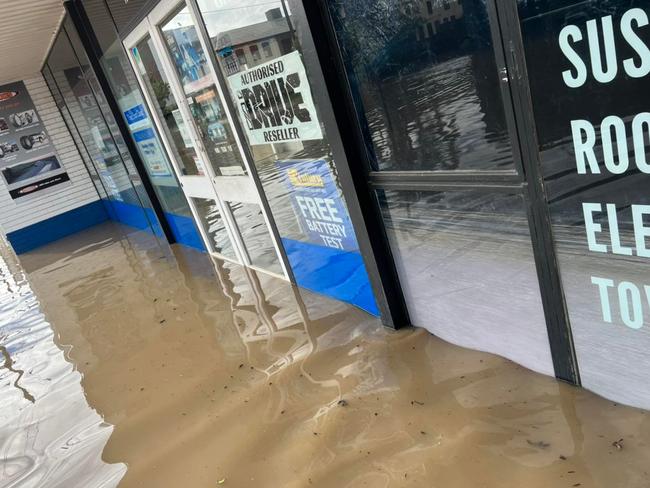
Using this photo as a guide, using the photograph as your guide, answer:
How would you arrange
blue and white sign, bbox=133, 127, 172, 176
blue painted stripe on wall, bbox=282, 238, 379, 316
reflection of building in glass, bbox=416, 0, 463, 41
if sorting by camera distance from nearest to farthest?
reflection of building in glass, bbox=416, 0, 463, 41 < blue painted stripe on wall, bbox=282, 238, 379, 316 < blue and white sign, bbox=133, 127, 172, 176

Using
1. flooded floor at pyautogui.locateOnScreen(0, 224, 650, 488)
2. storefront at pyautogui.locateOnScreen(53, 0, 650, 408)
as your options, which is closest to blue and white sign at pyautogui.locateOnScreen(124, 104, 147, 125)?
storefront at pyautogui.locateOnScreen(53, 0, 650, 408)

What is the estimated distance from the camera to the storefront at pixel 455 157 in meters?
1.48

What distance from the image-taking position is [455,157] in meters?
1.99

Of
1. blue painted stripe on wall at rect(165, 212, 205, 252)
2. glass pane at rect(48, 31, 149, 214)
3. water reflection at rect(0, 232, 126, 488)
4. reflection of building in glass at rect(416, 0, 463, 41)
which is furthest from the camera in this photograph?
glass pane at rect(48, 31, 149, 214)

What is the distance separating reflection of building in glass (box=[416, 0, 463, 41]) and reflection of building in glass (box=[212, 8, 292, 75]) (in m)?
0.93

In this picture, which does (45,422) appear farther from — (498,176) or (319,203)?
(498,176)

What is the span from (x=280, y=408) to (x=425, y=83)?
167 cm

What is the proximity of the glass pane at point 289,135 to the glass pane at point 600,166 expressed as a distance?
3.91 ft

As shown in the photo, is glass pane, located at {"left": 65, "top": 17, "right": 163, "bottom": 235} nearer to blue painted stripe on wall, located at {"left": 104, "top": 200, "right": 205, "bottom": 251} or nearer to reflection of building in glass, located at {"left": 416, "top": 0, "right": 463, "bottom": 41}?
blue painted stripe on wall, located at {"left": 104, "top": 200, "right": 205, "bottom": 251}

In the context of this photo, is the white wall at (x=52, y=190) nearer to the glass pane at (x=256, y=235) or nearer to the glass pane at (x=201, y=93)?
the glass pane at (x=201, y=93)

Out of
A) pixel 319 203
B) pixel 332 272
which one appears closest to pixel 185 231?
pixel 332 272

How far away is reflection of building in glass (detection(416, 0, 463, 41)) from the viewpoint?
1.70m

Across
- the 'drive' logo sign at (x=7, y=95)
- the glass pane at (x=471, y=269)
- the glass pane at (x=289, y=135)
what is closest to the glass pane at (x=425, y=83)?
the glass pane at (x=471, y=269)

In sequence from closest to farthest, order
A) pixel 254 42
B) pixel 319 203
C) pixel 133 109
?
pixel 254 42 → pixel 319 203 → pixel 133 109
